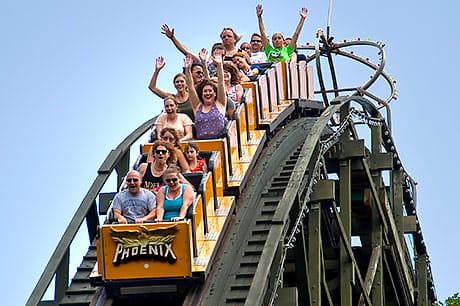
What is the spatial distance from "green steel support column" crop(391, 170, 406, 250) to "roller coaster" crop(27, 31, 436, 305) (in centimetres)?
2

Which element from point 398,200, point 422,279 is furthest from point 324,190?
point 422,279

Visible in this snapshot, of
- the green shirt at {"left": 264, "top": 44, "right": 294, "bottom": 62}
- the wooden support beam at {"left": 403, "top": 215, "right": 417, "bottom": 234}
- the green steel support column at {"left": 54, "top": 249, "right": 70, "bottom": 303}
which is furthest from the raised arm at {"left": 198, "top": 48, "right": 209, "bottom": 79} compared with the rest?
the wooden support beam at {"left": 403, "top": 215, "right": 417, "bottom": 234}

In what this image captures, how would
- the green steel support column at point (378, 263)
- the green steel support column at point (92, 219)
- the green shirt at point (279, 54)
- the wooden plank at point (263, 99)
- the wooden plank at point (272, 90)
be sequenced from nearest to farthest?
the green steel support column at point (92, 219) → the wooden plank at point (263, 99) → the wooden plank at point (272, 90) → the green steel support column at point (378, 263) → the green shirt at point (279, 54)

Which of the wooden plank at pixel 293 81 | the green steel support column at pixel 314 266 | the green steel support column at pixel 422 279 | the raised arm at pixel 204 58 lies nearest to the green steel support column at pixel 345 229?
the green steel support column at pixel 314 266

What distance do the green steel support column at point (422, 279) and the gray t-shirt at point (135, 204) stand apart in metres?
7.64

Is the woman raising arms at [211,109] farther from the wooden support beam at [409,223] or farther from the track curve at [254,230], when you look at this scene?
the wooden support beam at [409,223]

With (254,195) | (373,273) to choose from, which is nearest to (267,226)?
(254,195)

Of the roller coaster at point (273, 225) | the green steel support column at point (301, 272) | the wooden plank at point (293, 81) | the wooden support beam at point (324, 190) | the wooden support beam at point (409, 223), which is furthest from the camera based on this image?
the wooden support beam at point (409, 223)

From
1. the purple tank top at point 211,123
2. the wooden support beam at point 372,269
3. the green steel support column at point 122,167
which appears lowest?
the wooden support beam at point 372,269

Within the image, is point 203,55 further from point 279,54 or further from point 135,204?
point 279,54

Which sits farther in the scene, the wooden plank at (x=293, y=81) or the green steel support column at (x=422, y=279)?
the green steel support column at (x=422, y=279)

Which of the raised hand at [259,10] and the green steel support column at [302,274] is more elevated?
the raised hand at [259,10]

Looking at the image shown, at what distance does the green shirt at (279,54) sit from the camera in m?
17.4

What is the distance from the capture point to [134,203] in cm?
1155
